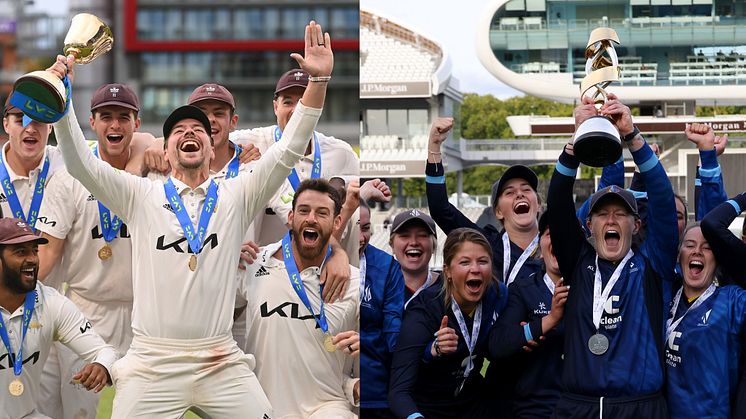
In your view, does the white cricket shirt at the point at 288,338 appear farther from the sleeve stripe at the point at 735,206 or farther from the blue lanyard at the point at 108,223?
the sleeve stripe at the point at 735,206

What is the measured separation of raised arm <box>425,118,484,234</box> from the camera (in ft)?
15.5

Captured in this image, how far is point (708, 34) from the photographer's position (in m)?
32.6

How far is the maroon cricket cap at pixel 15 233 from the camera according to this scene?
4418 mm

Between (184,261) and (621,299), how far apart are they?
1712 millimetres

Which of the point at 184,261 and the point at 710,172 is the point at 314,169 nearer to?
the point at 184,261

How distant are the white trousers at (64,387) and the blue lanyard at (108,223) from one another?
555 mm

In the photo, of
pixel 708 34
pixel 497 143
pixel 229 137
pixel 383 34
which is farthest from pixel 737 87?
pixel 229 137

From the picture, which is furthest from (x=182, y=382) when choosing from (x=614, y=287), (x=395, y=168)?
(x=395, y=168)

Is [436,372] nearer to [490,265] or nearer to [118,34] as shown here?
[490,265]

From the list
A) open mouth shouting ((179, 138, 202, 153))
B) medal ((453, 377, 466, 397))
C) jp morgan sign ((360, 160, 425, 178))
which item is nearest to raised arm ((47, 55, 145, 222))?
open mouth shouting ((179, 138, 202, 153))

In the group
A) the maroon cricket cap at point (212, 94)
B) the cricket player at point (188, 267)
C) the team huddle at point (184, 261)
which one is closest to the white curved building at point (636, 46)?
the maroon cricket cap at point (212, 94)

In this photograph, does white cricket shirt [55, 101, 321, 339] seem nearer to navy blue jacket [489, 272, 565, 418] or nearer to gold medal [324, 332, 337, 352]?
gold medal [324, 332, 337, 352]

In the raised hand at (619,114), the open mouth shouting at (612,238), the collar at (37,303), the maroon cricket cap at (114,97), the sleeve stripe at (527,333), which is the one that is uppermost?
the maroon cricket cap at (114,97)

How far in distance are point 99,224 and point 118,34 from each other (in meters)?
1.04
